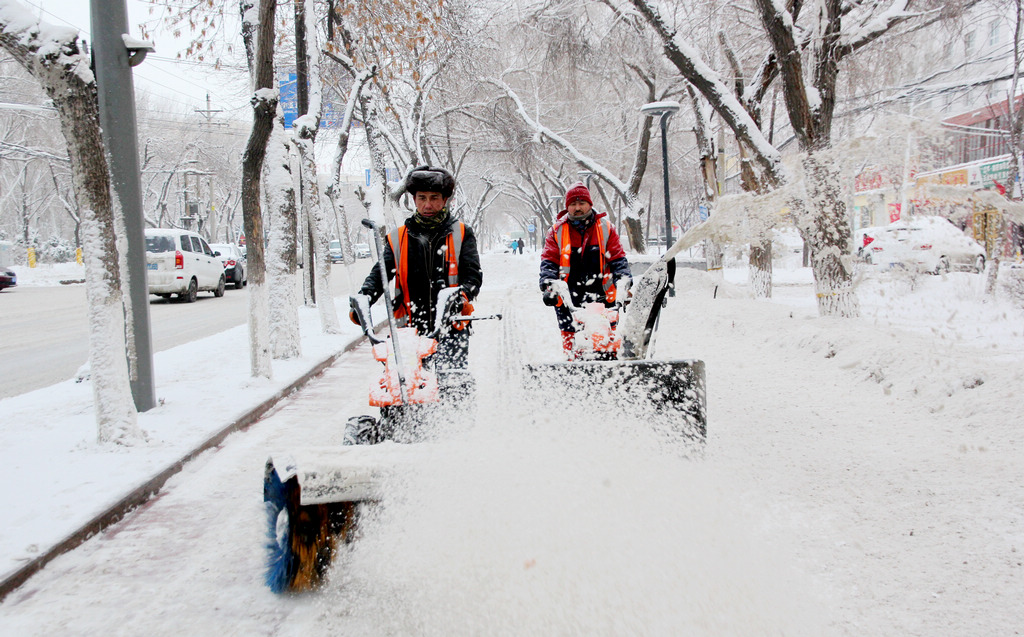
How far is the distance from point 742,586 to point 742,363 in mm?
5860

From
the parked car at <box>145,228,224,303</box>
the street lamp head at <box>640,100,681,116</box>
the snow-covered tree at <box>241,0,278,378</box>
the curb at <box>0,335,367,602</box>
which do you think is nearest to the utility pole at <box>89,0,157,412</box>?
the curb at <box>0,335,367,602</box>

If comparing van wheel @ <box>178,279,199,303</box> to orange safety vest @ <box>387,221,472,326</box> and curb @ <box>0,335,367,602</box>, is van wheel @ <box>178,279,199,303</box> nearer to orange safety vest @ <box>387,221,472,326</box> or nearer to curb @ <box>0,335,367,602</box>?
curb @ <box>0,335,367,602</box>

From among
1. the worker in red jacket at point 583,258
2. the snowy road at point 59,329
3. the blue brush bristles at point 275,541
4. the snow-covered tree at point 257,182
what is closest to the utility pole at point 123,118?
the snow-covered tree at point 257,182

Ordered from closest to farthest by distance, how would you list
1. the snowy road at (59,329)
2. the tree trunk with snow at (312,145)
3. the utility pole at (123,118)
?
the utility pole at (123,118) → the snowy road at (59,329) → the tree trunk with snow at (312,145)

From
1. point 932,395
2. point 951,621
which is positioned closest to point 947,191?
point 932,395

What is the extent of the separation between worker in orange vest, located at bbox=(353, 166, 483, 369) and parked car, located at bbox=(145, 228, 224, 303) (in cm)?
1712

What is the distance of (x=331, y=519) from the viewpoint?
271 cm

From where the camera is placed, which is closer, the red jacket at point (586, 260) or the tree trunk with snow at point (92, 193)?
the tree trunk with snow at point (92, 193)

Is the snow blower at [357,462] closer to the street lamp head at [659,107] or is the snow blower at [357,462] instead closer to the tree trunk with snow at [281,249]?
the tree trunk with snow at [281,249]

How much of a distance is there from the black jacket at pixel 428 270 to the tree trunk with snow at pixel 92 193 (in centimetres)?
221

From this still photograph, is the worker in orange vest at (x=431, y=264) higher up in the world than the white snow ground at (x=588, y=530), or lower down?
higher up

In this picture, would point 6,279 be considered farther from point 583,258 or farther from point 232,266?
point 583,258

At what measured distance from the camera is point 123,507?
3971 mm

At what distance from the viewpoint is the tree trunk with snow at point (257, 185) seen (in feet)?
23.9
